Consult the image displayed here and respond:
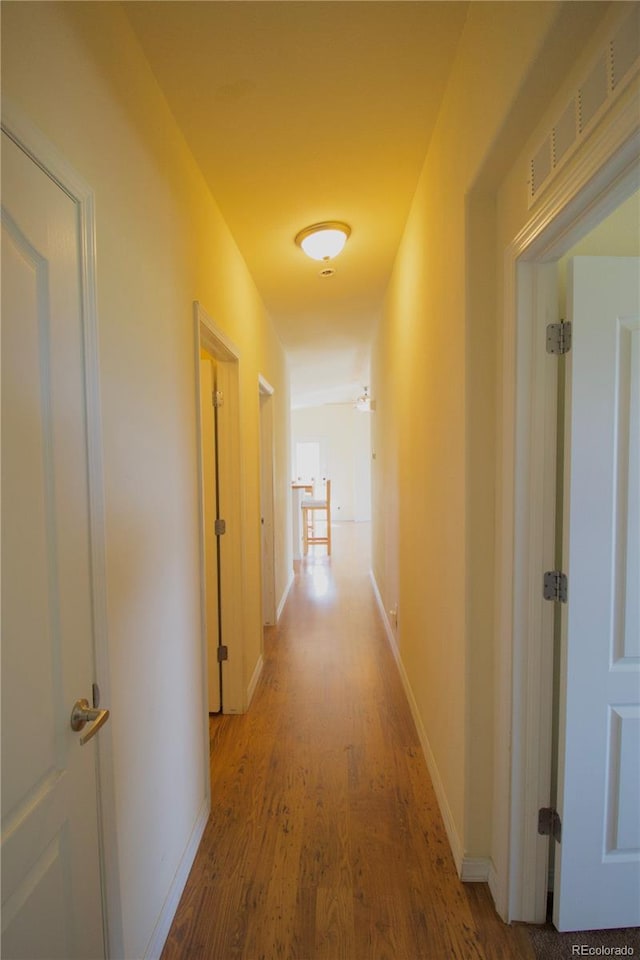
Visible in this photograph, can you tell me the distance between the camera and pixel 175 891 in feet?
4.64

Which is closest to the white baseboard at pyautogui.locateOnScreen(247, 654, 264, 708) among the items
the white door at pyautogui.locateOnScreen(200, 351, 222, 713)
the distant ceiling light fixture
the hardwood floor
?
the hardwood floor

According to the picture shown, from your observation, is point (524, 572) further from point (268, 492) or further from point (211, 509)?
point (268, 492)

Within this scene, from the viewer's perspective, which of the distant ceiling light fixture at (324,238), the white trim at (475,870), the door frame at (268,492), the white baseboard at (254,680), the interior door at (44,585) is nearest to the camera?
the interior door at (44,585)

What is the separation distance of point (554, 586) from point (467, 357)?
0.75 metres

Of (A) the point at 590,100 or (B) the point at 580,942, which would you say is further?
(B) the point at 580,942

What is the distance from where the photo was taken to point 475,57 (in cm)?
119

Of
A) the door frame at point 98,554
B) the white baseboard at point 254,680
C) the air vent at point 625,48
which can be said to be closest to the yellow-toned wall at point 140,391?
the door frame at point 98,554

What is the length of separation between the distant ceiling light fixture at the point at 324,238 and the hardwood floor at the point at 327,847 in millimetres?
2627

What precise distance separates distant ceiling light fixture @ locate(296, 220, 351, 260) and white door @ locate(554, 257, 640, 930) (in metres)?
1.44

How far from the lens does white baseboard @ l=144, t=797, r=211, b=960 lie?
4.11 feet

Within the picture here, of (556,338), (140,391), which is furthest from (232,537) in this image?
(556,338)

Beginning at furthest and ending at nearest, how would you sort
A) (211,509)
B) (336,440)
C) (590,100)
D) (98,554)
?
(336,440), (211,509), (98,554), (590,100)

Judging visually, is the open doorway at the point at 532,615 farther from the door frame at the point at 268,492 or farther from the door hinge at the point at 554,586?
the door frame at the point at 268,492

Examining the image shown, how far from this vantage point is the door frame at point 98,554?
95cm
